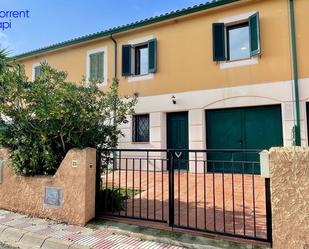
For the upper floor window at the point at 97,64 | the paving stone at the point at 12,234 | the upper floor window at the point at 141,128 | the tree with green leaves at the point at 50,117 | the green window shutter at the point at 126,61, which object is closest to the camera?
the paving stone at the point at 12,234

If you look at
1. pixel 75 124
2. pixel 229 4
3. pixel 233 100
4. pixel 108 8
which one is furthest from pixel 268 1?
pixel 75 124

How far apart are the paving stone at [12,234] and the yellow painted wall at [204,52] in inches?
301

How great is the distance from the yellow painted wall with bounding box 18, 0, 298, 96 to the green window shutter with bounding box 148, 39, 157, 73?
184 millimetres

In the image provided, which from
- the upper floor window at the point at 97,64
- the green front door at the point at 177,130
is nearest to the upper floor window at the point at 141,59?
the upper floor window at the point at 97,64

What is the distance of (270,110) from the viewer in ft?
31.2

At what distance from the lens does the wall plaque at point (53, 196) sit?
215 inches

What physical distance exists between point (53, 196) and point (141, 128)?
6.70 metres

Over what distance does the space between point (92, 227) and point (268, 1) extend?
9.06 meters

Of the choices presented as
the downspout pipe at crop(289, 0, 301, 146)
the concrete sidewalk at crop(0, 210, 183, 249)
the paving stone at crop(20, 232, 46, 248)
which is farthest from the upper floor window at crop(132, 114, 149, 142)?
the paving stone at crop(20, 232, 46, 248)

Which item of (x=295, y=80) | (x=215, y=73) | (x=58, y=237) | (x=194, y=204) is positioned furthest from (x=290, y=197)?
(x=215, y=73)

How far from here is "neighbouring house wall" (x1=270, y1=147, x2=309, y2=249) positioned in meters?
3.51

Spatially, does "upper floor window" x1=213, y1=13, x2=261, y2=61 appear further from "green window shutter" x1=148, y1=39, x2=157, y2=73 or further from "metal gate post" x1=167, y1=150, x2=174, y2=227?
"metal gate post" x1=167, y1=150, x2=174, y2=227

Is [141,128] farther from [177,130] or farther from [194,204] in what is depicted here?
[194,204]

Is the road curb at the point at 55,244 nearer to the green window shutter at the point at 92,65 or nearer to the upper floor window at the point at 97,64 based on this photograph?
the upper floor window at the point at 97,64
